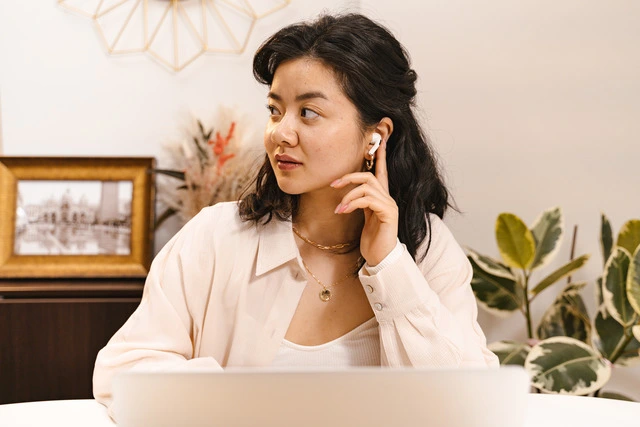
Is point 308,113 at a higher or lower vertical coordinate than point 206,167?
higher

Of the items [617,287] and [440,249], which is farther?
[617,287]

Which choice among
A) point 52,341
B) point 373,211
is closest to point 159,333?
point 373,211

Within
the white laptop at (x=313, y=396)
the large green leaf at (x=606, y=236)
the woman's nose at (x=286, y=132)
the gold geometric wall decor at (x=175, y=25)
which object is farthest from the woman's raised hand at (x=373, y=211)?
the gold geometric wall decor at (x=175, y=25)

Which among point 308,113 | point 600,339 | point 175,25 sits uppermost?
point 175,25

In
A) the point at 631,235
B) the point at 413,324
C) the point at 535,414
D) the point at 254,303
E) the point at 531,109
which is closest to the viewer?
the point at 535,414

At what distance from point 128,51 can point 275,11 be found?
0.55 meters

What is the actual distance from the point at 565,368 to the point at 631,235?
464mm

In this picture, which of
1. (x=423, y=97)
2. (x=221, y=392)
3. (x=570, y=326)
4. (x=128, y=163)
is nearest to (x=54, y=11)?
(x=128, y=163)

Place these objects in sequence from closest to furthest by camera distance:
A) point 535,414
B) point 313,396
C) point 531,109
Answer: point 313,396
point 535,414
point 531,109

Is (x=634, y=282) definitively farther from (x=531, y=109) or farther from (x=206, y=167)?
(x=206, y=167)

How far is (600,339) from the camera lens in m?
2.50

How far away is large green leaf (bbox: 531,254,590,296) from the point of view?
99.2 inches

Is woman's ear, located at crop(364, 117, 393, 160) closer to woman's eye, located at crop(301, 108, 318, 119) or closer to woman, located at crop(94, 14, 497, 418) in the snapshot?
woman, located at crop(94, 14, 497, 418)

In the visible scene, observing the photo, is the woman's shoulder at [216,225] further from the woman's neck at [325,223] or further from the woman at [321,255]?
the woman's neck at [325,223]
